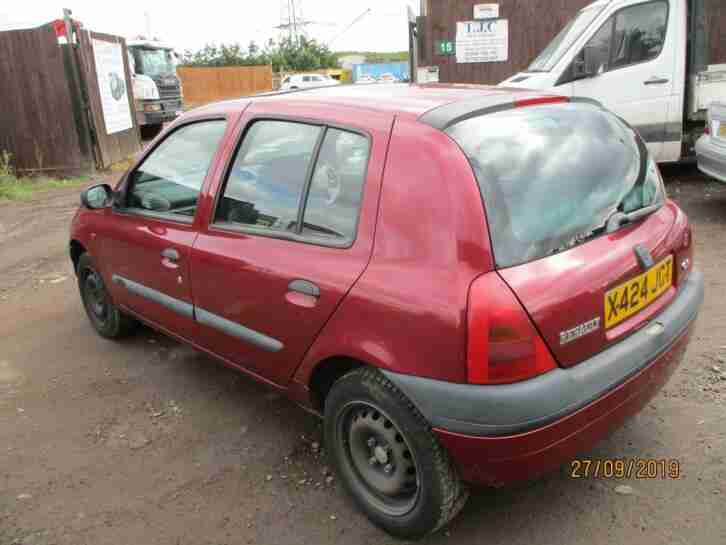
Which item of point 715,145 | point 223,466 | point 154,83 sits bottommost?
point 223,466

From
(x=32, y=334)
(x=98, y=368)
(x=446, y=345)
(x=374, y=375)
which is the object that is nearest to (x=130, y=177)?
(x=98, y=368)

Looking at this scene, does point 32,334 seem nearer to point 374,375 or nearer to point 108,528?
point 108,528

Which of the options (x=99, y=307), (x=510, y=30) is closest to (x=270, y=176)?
(x=99, y=307)

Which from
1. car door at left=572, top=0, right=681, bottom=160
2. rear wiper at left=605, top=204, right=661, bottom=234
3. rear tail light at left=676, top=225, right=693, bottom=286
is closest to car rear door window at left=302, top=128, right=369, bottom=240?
rear wiper at left=605, top=204, right=661, bottom=234

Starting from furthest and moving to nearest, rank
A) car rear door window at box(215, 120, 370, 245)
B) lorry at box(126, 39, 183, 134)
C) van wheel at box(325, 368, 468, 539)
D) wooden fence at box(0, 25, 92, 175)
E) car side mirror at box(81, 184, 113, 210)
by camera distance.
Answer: lorry at box(126, 39, 183, 134)
wooden fence at box(0, 25, 92, 175)
car side mirror at box(81, 184, 113, 210)
car rear door window at box(215, 120, 370, 245)
van wheel at box(325, 368, 468, 539)

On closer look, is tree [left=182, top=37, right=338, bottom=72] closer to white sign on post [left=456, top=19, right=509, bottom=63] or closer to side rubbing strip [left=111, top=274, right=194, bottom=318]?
white sign on post [left=456, top=19, right=509, bottom=63]

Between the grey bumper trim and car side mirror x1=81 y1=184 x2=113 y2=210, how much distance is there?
2.54 meters

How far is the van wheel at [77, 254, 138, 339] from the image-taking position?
432 centimetres

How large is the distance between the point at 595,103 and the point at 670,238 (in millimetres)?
710

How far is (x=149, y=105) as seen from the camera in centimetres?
1775

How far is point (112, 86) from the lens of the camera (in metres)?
12.3

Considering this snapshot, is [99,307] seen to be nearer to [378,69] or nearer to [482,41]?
[482,41]

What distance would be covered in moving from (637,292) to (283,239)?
1391mm

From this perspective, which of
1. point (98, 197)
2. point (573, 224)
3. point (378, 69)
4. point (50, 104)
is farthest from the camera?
point (378, 69)
